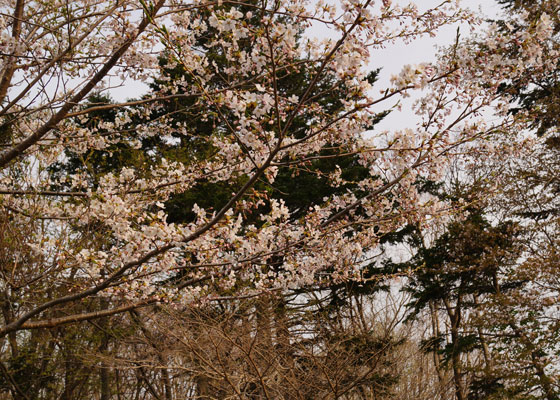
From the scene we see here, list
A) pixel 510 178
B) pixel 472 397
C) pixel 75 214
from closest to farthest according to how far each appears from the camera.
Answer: pixel 75 214
pixel 472 397
pixel 510 178

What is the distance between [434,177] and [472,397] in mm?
8310

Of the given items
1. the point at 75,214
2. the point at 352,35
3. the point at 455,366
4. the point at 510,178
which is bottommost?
the point at 455,366

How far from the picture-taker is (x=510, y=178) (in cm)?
1029

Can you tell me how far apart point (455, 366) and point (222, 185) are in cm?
660

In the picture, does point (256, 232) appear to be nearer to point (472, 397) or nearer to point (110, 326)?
point (110, 326)

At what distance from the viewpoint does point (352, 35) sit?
7.23 feet

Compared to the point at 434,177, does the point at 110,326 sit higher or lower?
higher

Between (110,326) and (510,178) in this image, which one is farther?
(510,178)

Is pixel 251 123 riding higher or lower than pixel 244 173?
lower

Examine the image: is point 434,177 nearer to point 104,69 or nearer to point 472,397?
point 104,69

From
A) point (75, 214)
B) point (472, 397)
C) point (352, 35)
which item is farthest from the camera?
point (472, 397)

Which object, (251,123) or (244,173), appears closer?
(251,123)

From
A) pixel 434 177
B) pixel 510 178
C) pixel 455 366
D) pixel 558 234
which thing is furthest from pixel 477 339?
pixel 434 177

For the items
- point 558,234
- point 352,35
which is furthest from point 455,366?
point 352,35
